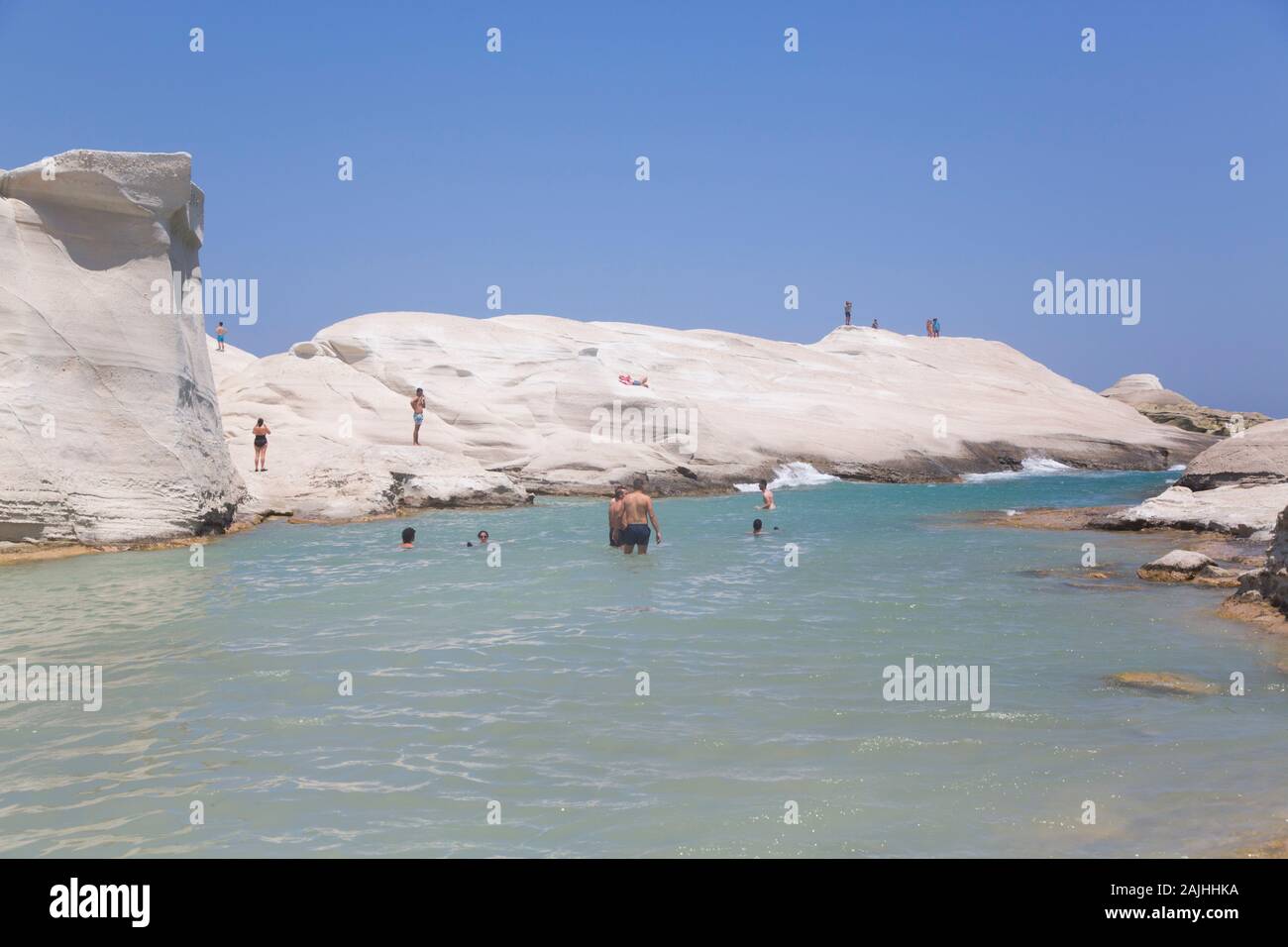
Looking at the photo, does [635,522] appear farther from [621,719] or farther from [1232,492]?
[1232,492]

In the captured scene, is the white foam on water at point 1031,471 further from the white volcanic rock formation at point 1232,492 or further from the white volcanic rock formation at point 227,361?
the white volcanic rock formation at point 227,361

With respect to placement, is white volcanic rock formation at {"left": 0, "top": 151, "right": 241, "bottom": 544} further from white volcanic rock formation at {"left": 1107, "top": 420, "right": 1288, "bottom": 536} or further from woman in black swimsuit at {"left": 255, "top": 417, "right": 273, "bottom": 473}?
white volcanic rock formation at {"left": 1107, "top": 420, "right": 1288, "bottom": 536}

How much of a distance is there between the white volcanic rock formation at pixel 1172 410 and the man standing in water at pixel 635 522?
46.9 m

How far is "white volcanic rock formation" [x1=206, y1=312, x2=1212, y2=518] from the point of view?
25.2 m

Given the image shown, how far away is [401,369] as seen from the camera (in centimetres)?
3656

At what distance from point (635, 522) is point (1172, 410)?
189 ft

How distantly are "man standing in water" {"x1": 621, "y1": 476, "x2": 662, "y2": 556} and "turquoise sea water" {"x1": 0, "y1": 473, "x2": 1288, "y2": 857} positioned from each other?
225 cm

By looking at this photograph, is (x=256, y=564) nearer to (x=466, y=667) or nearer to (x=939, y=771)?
(x=466, y=667)

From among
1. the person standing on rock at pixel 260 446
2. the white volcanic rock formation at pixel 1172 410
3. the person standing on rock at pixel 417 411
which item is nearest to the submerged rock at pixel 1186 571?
the person standing on rock at pixel 260 446

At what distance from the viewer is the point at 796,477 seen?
116 ft

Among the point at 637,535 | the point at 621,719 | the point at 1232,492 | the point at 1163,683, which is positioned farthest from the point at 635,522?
the point at 1232,492

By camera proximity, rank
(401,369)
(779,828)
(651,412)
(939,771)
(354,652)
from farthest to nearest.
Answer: (401,369) < (651,412) < (354,652) < (939,771) < (779,828)
